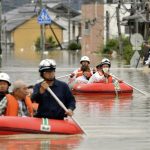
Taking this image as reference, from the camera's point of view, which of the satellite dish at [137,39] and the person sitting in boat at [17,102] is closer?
the person sitting in boat at [17,102]

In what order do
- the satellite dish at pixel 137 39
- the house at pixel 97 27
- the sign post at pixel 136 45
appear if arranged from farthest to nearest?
the house at pixel 97 27
the sign post at pixel 136 45
the satellite dish at pixel 137 39

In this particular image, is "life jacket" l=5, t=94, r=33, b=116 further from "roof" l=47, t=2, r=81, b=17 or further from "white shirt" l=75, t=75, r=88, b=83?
"roof" l=47, t=2, r=81, b=17

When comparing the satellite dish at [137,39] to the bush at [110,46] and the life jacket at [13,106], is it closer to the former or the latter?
the bush at [110,46]

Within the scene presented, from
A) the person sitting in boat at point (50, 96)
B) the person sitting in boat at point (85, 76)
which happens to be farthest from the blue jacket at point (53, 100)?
the person sitting in boat at point (85, 76)

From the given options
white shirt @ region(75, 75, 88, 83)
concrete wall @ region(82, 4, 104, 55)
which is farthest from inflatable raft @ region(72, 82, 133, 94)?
concrete wall @ region(82, 4, 104, 55)

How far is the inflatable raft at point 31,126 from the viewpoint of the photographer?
514 inches

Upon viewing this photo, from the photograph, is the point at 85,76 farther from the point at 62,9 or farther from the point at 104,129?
the point at 62,9

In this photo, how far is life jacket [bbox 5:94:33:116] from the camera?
13.2 meters

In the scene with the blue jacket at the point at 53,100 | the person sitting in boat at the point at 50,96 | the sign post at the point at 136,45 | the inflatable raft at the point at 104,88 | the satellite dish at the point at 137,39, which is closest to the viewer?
the person sitting in boat at the point at 50,96

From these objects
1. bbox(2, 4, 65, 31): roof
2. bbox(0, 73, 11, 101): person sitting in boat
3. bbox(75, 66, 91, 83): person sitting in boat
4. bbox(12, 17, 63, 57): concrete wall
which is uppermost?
bbox(0, 73, 11, 101): person sitting in boat

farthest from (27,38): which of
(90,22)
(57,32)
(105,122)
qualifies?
(105,122)

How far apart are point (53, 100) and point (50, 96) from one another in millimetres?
90

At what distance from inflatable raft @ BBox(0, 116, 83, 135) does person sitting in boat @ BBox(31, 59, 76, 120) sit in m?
0.21

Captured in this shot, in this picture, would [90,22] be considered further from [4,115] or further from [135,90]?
[4,115]
